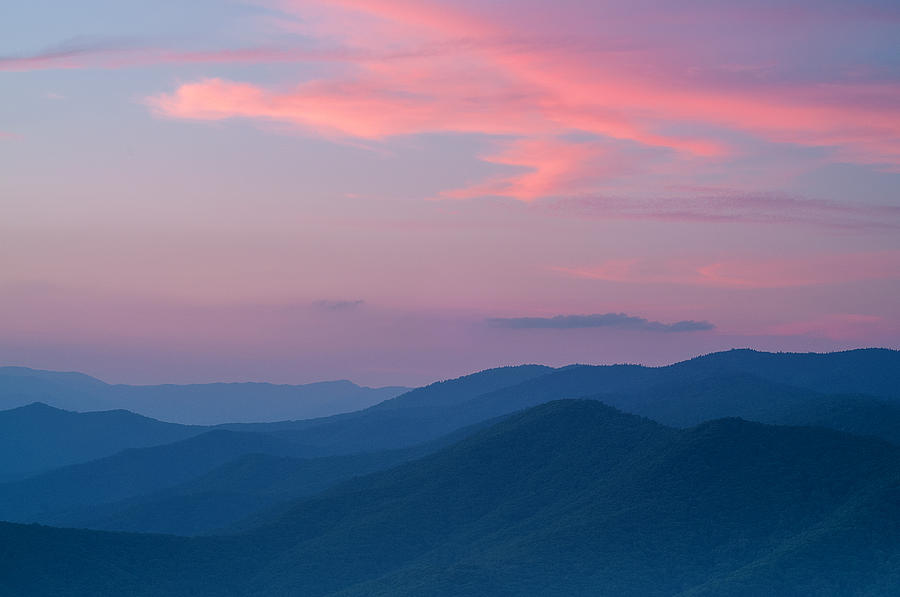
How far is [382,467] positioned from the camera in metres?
147

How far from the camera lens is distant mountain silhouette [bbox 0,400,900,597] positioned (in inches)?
2916

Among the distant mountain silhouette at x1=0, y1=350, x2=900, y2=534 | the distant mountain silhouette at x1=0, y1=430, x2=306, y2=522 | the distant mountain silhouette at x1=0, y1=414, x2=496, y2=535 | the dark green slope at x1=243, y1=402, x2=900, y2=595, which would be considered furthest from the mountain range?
the distant mountain silhouette at x1=0, y1=430, x2=306, y2=522

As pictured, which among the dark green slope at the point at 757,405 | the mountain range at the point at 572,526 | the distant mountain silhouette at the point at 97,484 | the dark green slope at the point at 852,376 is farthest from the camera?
the distant mountain silhouette at the point at 97,484

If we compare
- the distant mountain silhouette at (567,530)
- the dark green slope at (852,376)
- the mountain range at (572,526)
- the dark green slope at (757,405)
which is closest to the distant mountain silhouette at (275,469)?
the dark green slope at (757,405)

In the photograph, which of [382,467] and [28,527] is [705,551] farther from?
[382,467]

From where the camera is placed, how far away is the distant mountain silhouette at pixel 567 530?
74062 mm

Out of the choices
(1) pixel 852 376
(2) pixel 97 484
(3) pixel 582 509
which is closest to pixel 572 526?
(3) pixel 582 509

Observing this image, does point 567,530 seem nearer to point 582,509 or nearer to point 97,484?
point 582,509

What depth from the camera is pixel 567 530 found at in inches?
3339

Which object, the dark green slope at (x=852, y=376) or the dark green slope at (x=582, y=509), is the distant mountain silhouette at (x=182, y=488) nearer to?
the dark green slope at (x=582, y=509)

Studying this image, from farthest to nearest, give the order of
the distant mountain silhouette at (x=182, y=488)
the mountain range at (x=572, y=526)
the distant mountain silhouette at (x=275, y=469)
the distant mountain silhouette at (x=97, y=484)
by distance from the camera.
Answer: the distant mountain silhouette at (x=97, y=484) < the distant mountain silhouette at (x=182, y=488) < the distant mountain silhouette at (x=275, y=469) < the mountain range at (x=572, y=526)

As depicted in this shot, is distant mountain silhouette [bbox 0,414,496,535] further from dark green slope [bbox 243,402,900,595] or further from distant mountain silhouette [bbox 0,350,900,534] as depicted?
dark green slope [bbox 243,402,900,595]

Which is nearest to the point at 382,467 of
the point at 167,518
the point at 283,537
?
the point at 167,518

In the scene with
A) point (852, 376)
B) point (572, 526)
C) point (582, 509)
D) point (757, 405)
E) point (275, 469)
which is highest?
point (852, 376)
